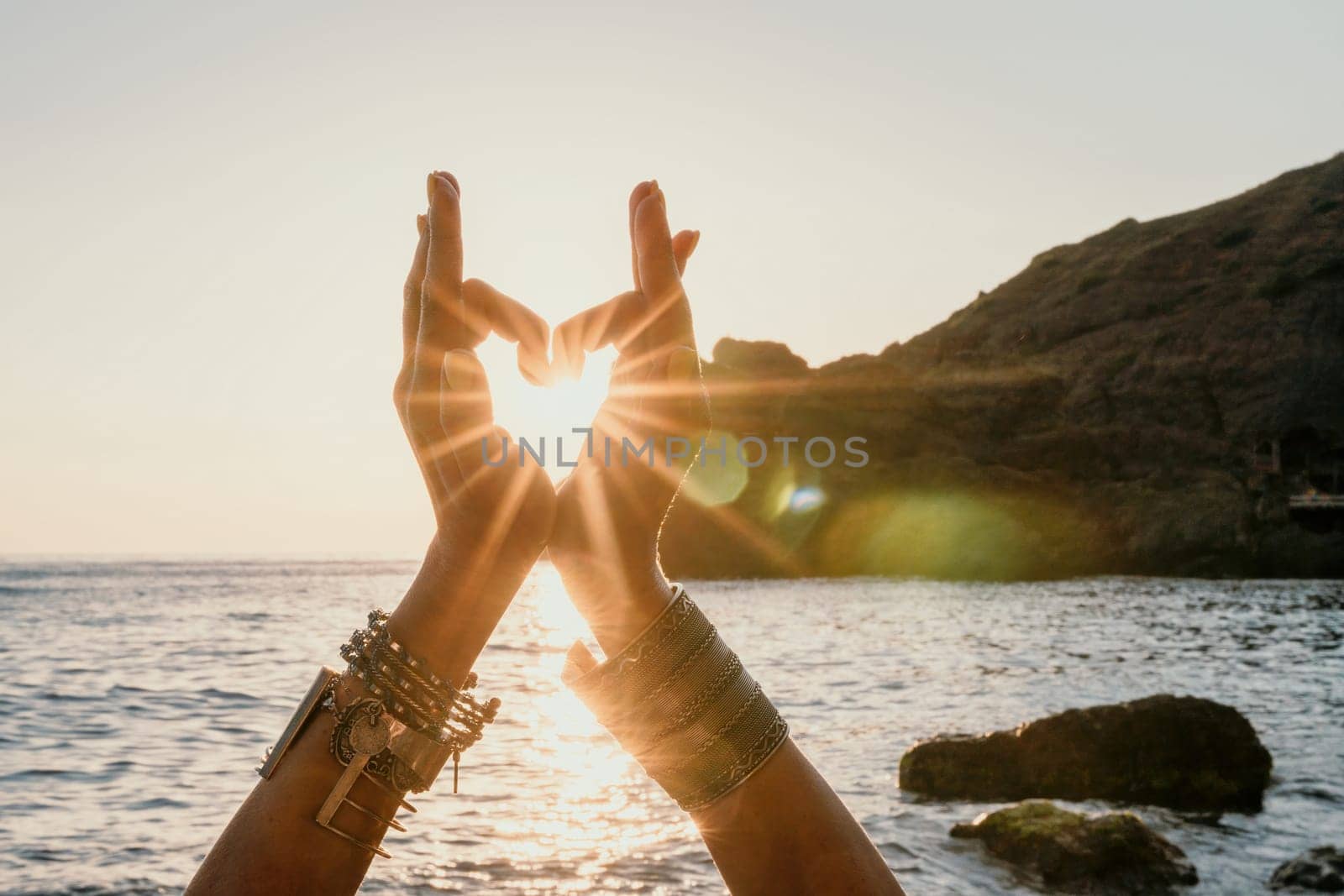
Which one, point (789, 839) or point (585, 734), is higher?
point (789, 839)

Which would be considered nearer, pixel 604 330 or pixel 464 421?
pixel 464 421

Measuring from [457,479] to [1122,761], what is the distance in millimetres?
10497

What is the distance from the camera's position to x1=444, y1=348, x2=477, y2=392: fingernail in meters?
1.37

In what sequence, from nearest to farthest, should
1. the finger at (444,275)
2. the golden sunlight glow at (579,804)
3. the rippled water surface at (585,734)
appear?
the finger at (444,275), the rippled water surface at (585,734), the golden sunlight glow at (579,804)

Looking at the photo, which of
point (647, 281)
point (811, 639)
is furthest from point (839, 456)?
point (647, 281)

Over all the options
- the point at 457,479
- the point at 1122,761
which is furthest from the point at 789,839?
the point at 1122,761

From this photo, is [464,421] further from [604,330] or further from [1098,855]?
[1098,855]

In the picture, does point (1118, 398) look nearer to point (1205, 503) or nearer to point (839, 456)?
point (1205, 503)

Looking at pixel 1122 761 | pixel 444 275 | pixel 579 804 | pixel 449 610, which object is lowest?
pixel 579 804

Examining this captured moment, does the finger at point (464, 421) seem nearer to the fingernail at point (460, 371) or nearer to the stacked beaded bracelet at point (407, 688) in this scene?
the fingernail at point (460, 371)

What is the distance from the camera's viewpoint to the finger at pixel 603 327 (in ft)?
4.86

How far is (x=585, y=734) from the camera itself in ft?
44.1

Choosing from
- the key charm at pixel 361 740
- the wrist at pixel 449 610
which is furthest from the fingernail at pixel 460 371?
the key charm at pixel 361 740

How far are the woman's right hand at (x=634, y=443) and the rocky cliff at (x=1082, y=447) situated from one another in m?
71.7
